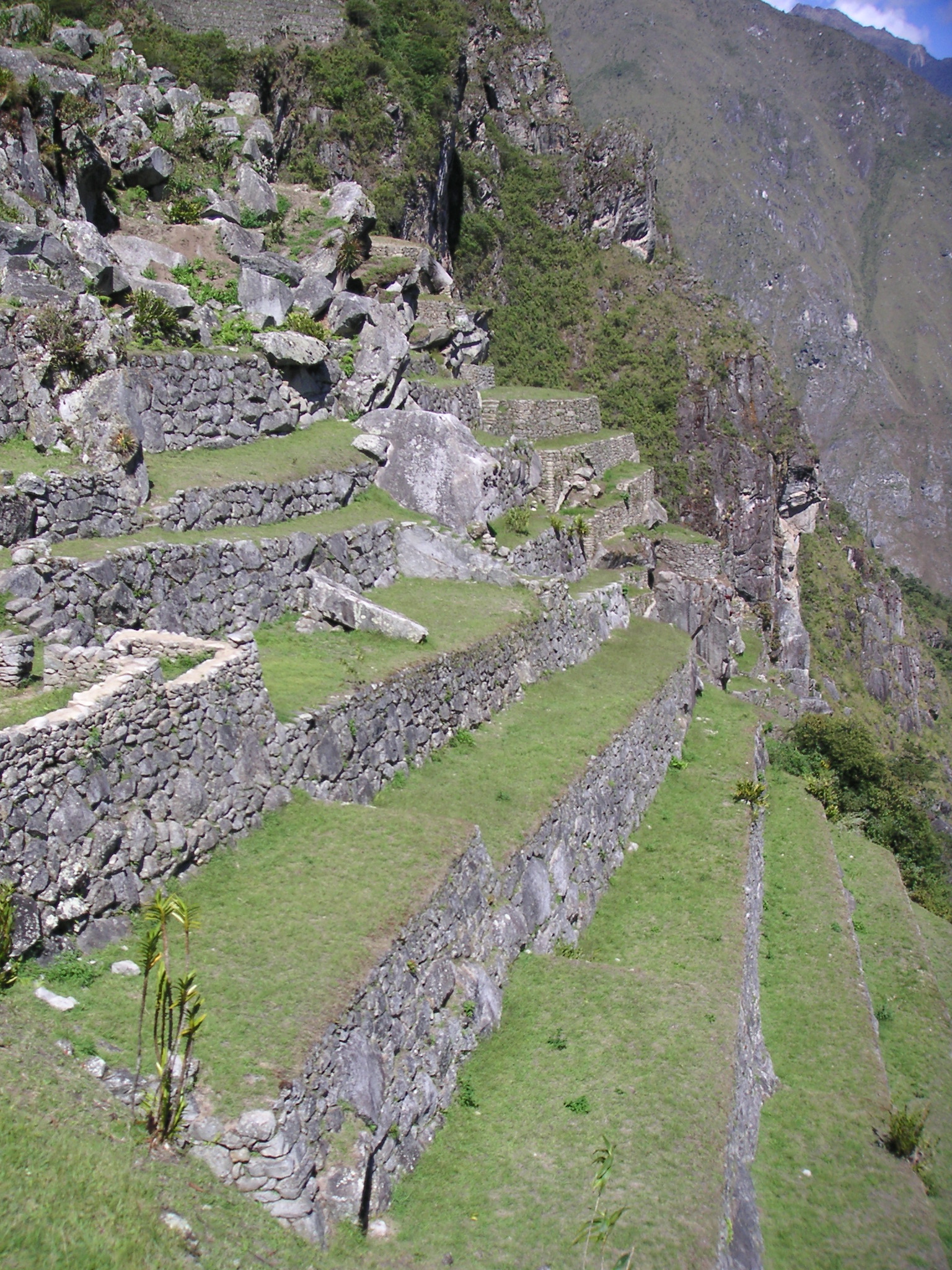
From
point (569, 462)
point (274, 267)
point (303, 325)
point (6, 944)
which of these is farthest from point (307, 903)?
point (569, 462)

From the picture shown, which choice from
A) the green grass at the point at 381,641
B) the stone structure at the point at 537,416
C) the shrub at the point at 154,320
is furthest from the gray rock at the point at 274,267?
the green grass at the point at 381,641

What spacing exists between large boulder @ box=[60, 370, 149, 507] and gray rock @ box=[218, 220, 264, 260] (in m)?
8.59

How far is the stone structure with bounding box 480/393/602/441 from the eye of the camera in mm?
27984

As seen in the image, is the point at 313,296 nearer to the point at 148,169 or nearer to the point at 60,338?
the point at 148,169

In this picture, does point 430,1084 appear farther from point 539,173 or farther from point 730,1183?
point 539,173

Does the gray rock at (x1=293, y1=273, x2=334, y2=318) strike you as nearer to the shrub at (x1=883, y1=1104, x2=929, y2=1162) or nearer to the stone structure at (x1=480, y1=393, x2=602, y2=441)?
the stone structure at (x1=480, y1=393, x2=602, y2=441)

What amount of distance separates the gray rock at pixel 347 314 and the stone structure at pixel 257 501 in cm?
467

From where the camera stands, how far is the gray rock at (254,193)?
25703 mm

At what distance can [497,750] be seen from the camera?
1539cm

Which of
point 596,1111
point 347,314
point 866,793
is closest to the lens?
point 596,1111

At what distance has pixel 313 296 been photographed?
73.3ft

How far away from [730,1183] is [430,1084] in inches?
123

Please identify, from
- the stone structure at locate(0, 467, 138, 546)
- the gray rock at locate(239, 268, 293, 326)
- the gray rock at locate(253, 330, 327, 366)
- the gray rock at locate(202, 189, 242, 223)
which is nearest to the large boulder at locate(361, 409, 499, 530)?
the gray rock at locate(253, 330, 327, 366)

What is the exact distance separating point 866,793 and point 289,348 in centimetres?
1937
